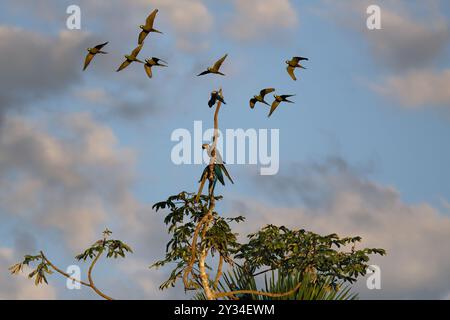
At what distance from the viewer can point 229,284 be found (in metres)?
17.1

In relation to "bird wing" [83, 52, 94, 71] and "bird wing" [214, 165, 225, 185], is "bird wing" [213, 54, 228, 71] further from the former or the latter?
"bird wing" [83, 52, 94, 71]

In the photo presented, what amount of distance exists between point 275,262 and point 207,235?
4266 mm

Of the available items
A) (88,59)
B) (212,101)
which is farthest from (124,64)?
(212,101)

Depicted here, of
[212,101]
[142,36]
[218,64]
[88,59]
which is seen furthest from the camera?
[88,59]

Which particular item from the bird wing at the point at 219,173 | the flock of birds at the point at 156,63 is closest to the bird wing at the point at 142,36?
the flock of birds at the point at 156,63

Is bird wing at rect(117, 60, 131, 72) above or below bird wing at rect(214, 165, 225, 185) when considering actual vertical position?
above

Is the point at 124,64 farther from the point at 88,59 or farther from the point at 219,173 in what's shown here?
the point at 219,173

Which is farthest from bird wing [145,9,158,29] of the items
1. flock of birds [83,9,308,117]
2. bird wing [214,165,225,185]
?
bird wing [214,165,225,185]
